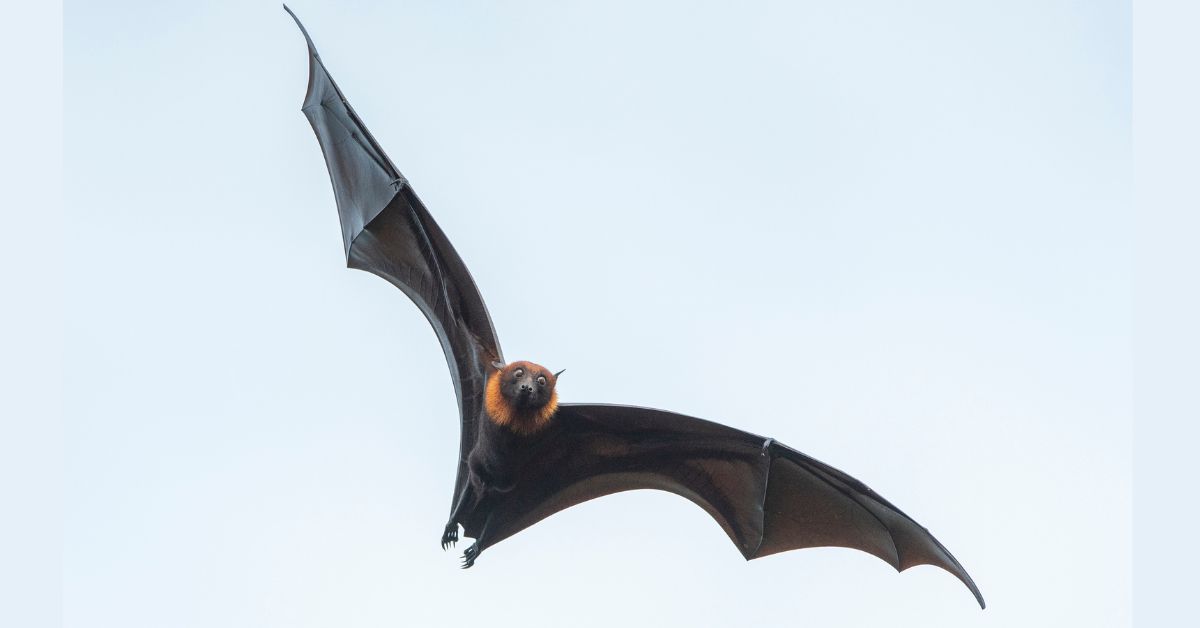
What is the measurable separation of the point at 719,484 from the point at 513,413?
74.1 inches

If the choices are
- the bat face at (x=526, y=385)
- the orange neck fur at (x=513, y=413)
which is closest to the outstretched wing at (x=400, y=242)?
the orange neck fur at (x=513, y=413)

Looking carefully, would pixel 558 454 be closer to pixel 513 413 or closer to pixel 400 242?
pixel 513 413

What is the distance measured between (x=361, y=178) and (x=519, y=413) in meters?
2.64

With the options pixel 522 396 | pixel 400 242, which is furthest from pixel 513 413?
pixel 400 242

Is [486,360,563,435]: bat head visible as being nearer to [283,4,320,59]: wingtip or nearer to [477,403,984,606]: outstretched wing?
[477,403,984,606]: outstretched wing

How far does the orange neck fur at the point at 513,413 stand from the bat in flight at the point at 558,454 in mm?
10

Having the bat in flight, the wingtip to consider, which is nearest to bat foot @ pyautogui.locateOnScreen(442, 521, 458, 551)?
the bat in flight

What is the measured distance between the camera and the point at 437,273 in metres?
9.49

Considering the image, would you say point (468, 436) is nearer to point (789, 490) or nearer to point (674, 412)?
point (674, 412)

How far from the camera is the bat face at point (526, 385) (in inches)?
331

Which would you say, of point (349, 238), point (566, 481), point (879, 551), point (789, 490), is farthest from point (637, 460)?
point (349, 238)

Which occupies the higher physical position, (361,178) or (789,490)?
(361,178)

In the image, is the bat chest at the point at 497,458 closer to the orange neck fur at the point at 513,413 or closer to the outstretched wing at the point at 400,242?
the orange neck fur at the point at 513,413

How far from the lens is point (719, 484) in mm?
9406
